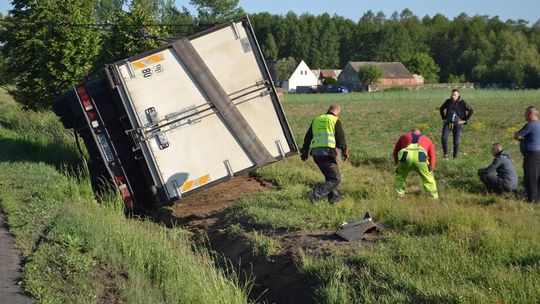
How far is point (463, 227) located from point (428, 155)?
308 cm

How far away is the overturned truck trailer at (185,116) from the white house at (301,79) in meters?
97.8

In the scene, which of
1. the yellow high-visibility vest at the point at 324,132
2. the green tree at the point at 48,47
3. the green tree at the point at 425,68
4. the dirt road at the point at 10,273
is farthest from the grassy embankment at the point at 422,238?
the green tree at the point at 425,68

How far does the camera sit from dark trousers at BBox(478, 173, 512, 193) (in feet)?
35.1

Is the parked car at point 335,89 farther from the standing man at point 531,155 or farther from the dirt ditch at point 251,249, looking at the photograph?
the standing man at point 531,155

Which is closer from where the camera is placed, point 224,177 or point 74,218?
point 74,218

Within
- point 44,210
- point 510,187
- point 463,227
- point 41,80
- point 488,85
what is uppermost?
point 41,80

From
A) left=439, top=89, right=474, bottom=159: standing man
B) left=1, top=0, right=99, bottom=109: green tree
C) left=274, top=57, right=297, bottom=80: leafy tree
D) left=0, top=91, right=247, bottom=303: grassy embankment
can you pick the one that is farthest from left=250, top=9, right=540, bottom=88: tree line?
left=0, top=91, right=247, bottom=303: grassy embankment

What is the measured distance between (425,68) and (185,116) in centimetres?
11525

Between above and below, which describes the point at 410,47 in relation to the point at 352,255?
below

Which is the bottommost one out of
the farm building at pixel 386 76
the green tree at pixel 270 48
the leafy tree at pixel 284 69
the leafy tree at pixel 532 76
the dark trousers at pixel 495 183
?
the leafy tree at pixel 532 76

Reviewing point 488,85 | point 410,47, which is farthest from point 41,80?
point 410,47

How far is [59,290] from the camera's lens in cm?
561

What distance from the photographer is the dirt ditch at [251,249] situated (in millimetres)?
7441

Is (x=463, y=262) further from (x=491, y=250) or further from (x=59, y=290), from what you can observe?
(x=59, y=290)
